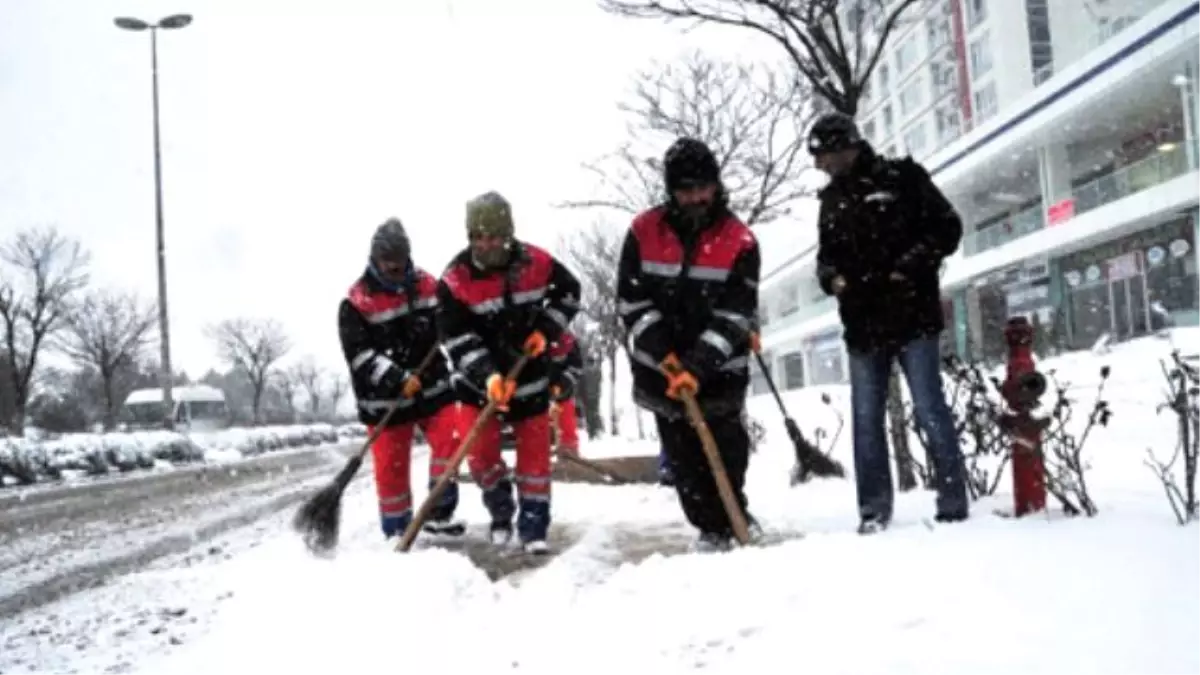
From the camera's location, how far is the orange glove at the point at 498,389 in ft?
15.7

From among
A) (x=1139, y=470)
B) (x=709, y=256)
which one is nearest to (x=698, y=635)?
(x=709, y=256)

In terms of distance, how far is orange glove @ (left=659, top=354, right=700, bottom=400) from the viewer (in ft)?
13.8

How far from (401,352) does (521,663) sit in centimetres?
315

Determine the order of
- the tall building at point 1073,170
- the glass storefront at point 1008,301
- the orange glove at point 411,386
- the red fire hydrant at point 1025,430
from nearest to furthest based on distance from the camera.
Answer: the red fire hydrant at point 1025,430 → the orange glove at point 411,386 → the tall building at point 1073,170 → the glass storefront at point 1008,301

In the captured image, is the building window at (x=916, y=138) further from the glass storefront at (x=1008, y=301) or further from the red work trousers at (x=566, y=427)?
the red work trousers at (x=566, y=427)

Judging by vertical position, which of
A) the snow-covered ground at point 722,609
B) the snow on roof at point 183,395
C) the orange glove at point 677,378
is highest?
the snow on roof at point 183,395

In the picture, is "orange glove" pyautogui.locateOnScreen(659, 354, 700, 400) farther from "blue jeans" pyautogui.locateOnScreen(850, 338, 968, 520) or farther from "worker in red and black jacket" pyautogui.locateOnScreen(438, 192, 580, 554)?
"worker in red and black jacket" pyautogui.locateOnScreen(438, 192, 580, 554)

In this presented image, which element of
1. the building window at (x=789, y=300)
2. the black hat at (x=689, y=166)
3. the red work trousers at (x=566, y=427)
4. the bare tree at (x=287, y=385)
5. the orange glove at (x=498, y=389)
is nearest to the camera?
the black hat at (x=689, y=166)

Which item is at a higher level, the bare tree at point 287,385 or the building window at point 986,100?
the building window at point 986,100

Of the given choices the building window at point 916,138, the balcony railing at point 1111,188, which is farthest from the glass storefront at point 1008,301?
the building window at point 916,138

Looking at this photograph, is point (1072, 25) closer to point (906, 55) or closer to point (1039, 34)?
point (1039, 34)

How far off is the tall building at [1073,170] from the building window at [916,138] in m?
4.96

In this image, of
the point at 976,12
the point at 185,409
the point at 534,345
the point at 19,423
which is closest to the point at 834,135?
the point at 534,345

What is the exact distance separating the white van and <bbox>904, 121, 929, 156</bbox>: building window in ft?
124
